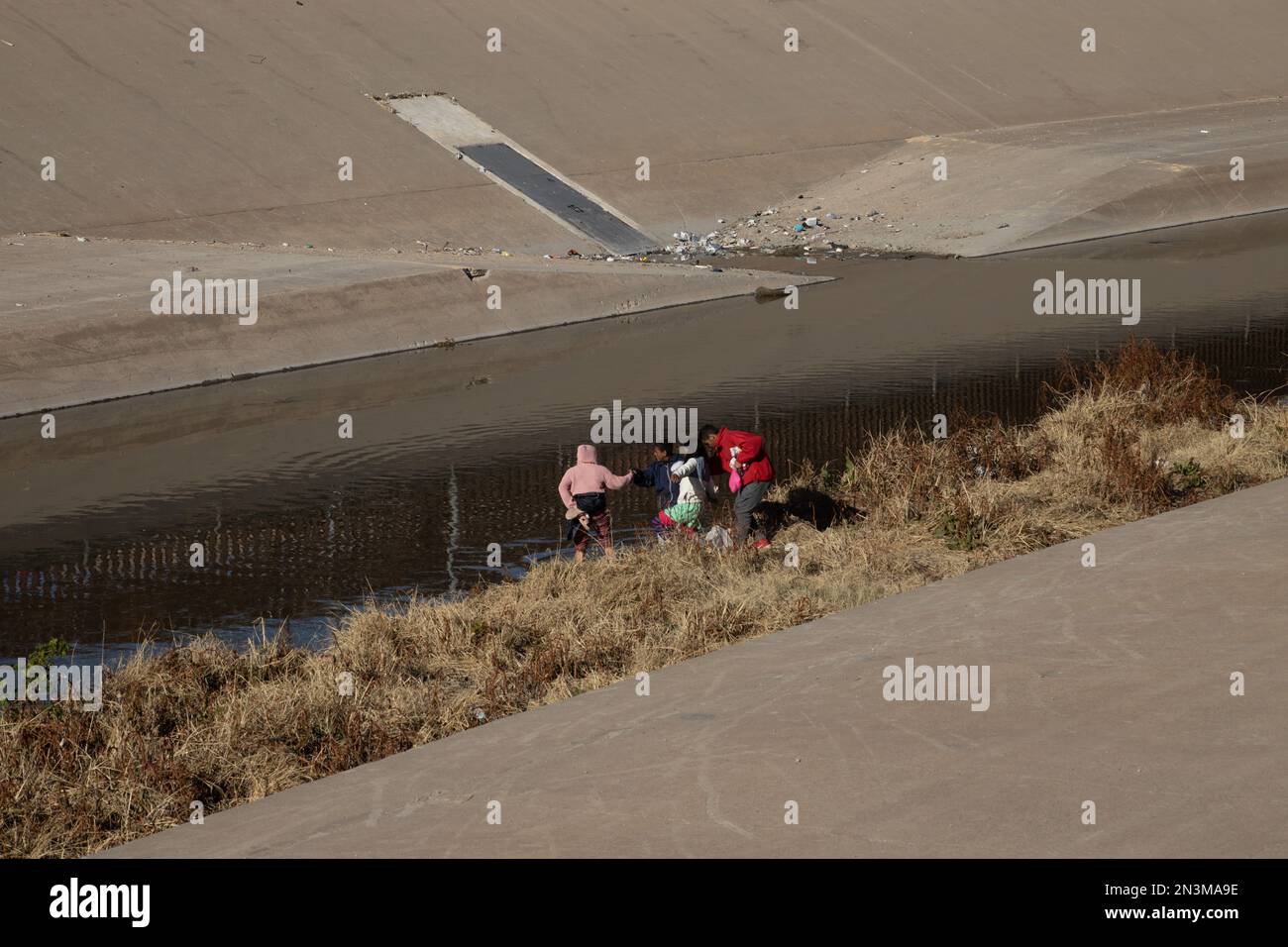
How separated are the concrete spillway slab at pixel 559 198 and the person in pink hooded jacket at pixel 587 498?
57.6ft

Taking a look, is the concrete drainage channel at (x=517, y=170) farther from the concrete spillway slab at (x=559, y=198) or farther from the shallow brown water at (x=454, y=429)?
the shallow brown water at (x=454, y=429)

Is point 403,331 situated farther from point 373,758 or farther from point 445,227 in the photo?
point 373,758

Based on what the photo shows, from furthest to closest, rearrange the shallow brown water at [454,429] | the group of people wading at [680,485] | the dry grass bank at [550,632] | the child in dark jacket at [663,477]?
the shallow brown water at [454,429] < the child in dark jacket at [663,477] < the group of people wading at [680,485] < the dry grass bank at [550,632]

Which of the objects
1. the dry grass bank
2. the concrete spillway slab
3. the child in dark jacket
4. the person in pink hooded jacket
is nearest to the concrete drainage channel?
the concrete spillway slab

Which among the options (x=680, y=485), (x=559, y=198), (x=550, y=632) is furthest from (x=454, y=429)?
(x=559, y=198)

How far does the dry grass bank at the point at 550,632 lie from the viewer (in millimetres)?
7805

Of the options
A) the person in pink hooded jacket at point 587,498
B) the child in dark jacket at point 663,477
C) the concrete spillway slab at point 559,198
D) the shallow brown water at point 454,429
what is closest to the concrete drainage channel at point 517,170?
the concrete spillway slab at point 559,198

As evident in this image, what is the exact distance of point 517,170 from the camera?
3158cm

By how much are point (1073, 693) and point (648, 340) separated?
592 inches

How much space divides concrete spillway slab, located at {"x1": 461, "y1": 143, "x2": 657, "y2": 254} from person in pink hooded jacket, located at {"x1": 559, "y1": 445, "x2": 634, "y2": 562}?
1757 cm

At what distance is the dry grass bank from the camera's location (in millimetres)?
7805

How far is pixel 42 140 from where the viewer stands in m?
28.0
